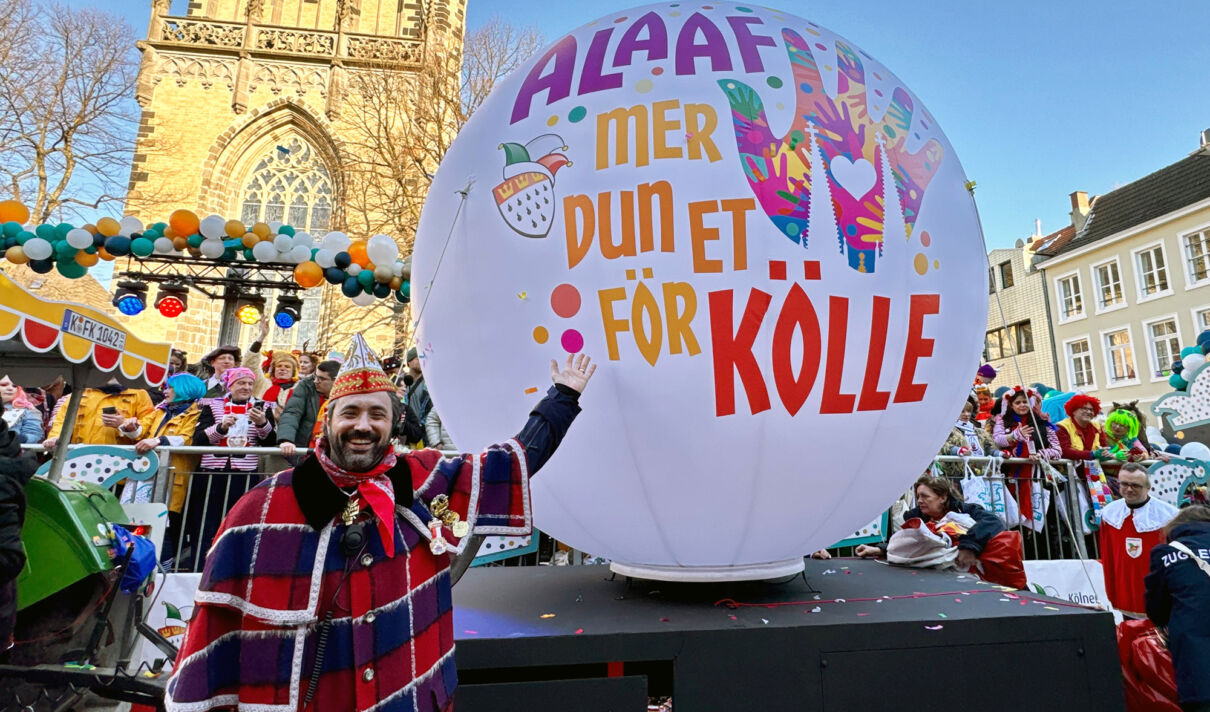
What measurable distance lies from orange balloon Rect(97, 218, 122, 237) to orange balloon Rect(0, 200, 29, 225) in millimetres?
906

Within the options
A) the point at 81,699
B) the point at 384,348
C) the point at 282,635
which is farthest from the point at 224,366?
the point at 384,348

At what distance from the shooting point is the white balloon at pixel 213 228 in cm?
603

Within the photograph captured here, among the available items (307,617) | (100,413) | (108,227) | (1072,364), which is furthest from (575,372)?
(1072,364)

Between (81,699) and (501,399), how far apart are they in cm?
347

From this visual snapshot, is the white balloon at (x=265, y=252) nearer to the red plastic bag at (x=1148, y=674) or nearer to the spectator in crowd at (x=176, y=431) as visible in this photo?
the spectator in crowd at (x=176, y=431)

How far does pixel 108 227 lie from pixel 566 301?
6.45 meters

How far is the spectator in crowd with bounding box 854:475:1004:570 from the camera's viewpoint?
323 centimetres

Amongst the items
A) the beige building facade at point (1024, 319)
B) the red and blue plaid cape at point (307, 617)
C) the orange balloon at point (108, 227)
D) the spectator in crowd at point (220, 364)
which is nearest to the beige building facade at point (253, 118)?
the orange balloon at point (108, 227)

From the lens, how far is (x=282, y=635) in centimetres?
130

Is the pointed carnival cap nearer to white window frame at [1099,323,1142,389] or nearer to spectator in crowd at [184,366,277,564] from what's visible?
spectator in crowd at [184,366,277,564]

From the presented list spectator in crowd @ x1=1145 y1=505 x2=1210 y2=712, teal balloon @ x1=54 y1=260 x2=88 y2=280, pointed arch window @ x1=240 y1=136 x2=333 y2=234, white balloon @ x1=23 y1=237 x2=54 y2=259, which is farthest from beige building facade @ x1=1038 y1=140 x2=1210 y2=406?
white balloon @ x1=23 y1=237 x2=54 y2=259

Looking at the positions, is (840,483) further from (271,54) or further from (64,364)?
(271,54)

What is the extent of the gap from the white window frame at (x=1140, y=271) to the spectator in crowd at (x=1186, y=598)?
21475 millimetres

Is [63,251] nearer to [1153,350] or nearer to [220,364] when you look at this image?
[220,364]
